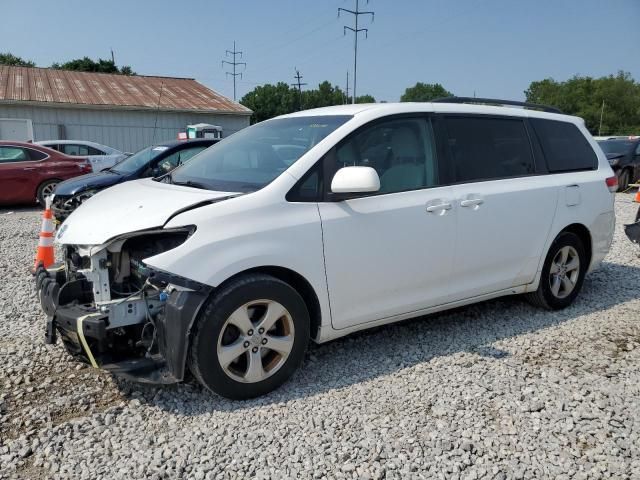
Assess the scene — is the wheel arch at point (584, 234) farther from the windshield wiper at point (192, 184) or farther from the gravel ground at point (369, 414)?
the windshield wiper at point (192, 184)

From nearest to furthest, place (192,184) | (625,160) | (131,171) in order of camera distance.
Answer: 1. (192,184)
2. (131,171)
3. (625,160)

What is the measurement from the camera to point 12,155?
452 inches

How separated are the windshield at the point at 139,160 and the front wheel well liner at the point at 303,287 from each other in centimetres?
639

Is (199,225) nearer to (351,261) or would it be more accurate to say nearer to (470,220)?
(351,261)

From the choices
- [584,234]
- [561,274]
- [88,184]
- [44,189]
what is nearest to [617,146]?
[584,234]

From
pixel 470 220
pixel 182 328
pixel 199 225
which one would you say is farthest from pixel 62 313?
pixel 470 220

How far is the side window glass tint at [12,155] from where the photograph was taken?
11430 millimetres

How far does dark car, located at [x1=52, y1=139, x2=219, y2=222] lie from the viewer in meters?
8.40

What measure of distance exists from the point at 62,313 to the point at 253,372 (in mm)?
1190

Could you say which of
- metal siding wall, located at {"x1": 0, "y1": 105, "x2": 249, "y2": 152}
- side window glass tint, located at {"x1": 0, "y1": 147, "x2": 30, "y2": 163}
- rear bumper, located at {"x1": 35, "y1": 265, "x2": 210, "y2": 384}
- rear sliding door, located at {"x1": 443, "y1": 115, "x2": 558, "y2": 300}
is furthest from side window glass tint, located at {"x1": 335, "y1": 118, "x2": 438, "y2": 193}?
metal siding wall, located at {"x1": 0, "y1": 105, "x2": 249, "y2": 152}

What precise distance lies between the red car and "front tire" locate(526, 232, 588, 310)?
34.1 ft

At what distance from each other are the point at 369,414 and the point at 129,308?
60.5 inches

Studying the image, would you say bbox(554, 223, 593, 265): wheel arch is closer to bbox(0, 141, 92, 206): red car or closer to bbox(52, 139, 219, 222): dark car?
bbox(52, 139, 219, 222): dark car

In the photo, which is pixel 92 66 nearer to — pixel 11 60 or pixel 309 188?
pixel 11 60
